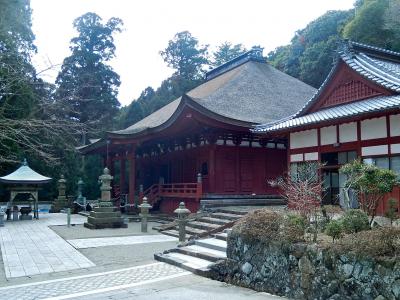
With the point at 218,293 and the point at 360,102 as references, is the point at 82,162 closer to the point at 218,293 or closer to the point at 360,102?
the point at 360,102

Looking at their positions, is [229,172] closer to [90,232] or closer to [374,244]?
[90,232]

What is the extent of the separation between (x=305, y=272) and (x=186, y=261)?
3.57 meters

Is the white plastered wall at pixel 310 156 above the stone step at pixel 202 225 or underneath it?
above

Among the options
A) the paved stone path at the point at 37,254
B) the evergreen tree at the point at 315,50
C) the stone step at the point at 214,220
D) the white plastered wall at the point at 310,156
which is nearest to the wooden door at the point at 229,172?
the stone step at the point at 214,220

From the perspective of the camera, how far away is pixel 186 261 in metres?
9.62

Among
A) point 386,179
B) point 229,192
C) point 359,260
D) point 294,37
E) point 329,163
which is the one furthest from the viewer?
point 294,37

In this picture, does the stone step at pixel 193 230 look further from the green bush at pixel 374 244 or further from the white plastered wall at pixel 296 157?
the green bush at pixel 374 244

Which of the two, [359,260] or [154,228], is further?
[154,228]

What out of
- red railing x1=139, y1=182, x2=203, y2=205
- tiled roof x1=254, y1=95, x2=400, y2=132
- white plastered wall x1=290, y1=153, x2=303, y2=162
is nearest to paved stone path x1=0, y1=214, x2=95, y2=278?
→ red railing x1=139, y1=182, x2=203, y2=205

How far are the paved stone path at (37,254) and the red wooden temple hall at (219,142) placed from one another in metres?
6.51

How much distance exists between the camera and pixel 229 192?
18.4 meters

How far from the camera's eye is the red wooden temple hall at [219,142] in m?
17.7

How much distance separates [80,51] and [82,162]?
495 inches

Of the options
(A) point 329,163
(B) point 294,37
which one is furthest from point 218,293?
(B) point 294,37
